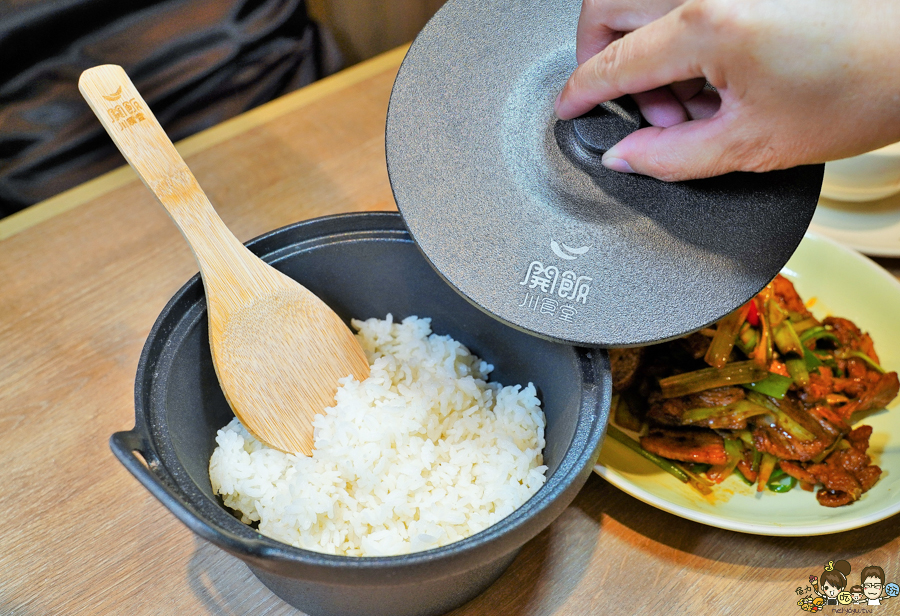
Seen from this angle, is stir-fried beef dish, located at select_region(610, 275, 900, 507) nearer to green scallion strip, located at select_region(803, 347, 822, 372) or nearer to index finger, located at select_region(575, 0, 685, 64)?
green scallion strip, located at select_region(803, 347, 822, 372)

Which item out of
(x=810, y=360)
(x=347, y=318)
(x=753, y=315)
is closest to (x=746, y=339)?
(x=753, y=315)

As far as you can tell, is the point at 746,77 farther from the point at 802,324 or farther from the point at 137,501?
the point at 137,501

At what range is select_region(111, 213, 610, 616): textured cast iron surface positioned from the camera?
0.85m

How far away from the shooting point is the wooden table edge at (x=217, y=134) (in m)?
1.88

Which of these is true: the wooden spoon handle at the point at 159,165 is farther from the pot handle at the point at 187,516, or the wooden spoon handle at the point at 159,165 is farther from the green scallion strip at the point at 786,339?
the green scallion strip at the point at 786,339

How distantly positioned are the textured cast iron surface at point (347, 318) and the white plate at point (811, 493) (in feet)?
0.79

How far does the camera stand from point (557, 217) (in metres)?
1.03

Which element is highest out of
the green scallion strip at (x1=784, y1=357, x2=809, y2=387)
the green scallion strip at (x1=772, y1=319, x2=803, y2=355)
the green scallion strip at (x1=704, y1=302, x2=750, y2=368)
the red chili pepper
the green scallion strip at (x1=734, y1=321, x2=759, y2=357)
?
the green scallion strip at (x1=704, y1=302, x2=750, y2=368)

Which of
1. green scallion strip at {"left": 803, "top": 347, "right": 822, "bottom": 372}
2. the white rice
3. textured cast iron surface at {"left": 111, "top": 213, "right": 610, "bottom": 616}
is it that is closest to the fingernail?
textured cast iron surface at {"left": 111, "top": 213, "right": 610, "bottom": 616}

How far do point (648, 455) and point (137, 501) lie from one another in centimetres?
109

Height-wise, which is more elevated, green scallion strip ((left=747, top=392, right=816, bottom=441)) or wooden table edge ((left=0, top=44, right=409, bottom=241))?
wooden table edge ((left=0, top=44, right=409, bottom=241))

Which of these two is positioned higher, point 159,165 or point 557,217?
point 159,165

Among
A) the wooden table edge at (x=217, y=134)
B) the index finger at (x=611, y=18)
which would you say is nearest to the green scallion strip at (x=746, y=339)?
the index finger at (x=611, y=18)

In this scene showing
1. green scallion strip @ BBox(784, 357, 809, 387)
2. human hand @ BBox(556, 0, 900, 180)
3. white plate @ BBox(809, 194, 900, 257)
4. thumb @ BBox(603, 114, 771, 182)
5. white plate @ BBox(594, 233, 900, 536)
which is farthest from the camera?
white plate @ BBox(809, 194, 900, 257)
